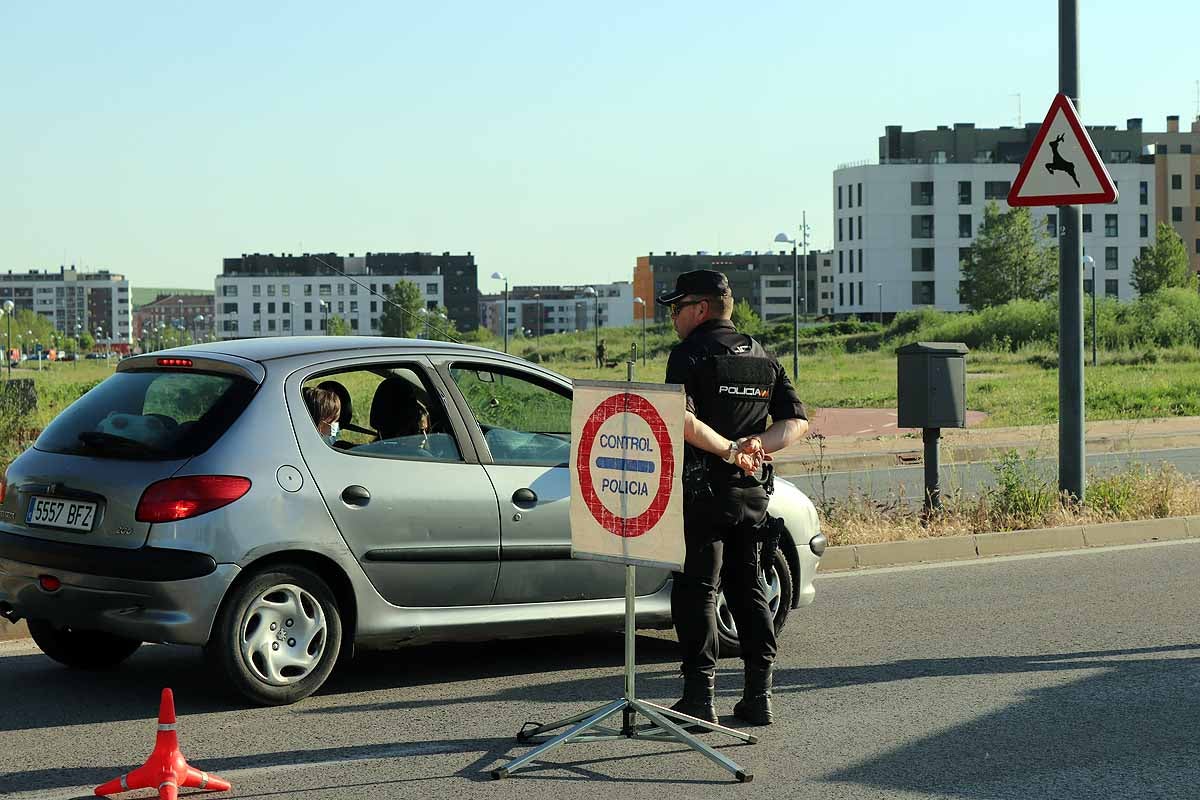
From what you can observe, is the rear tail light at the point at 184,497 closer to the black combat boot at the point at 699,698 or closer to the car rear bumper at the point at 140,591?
the car rear bumper at the point at 140,591

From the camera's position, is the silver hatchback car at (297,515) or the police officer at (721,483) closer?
the police officer at (721,483)

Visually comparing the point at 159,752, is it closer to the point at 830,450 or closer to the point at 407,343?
the point at 407,343

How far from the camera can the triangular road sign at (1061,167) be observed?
1148cm

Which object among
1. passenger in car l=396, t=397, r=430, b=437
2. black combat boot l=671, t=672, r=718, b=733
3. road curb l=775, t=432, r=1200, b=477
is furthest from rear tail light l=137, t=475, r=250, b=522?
road curb l=775, t=432, r=1200, b=477

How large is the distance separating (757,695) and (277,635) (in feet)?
6.73

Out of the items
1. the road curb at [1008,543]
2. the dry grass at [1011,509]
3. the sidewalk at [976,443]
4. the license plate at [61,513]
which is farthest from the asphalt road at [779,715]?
the sidewalk at [976,443]

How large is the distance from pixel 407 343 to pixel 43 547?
74.8 inches

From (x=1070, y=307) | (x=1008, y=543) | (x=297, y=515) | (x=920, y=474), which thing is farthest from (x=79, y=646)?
(x=920, y=474)

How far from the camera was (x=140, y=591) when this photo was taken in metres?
6.56

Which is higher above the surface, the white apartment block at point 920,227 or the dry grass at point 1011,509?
the white apartment block at point 920,227

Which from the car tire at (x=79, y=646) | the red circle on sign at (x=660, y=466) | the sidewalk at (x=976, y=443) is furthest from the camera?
the sidewalk at (x=976, y=443)

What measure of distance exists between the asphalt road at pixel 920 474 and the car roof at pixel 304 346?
734 cm

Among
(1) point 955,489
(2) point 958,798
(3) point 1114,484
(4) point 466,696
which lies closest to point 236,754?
(4) point 466,696

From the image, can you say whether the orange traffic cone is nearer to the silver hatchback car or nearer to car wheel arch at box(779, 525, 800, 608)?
the silver hatchback car
